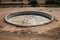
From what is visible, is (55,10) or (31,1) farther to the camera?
(31,1)

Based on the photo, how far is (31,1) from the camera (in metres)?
20.5

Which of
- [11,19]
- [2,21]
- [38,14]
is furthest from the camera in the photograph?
[38,14]

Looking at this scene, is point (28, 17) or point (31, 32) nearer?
point (31, 32)

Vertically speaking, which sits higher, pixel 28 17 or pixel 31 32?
pixel 31 32

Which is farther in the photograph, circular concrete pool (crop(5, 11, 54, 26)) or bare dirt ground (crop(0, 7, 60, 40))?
circular concrete pool (crop(5, 11, 54, 26))

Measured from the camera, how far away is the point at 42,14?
54.0 feet

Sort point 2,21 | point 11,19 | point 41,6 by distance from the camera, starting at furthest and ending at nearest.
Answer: point 41,6 → point 11,19 → point 2,21

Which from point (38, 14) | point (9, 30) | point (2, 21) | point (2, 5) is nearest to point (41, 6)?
point (38, 14)

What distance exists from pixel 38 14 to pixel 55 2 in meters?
4.84

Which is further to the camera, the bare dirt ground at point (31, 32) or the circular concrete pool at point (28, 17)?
the circular concrete pool at point (28, 17)

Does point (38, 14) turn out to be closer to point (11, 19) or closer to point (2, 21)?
point (11, 19)

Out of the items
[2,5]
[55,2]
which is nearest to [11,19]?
[2,5]

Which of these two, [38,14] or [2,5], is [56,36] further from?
[2,5]

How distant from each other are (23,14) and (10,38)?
637 cm
